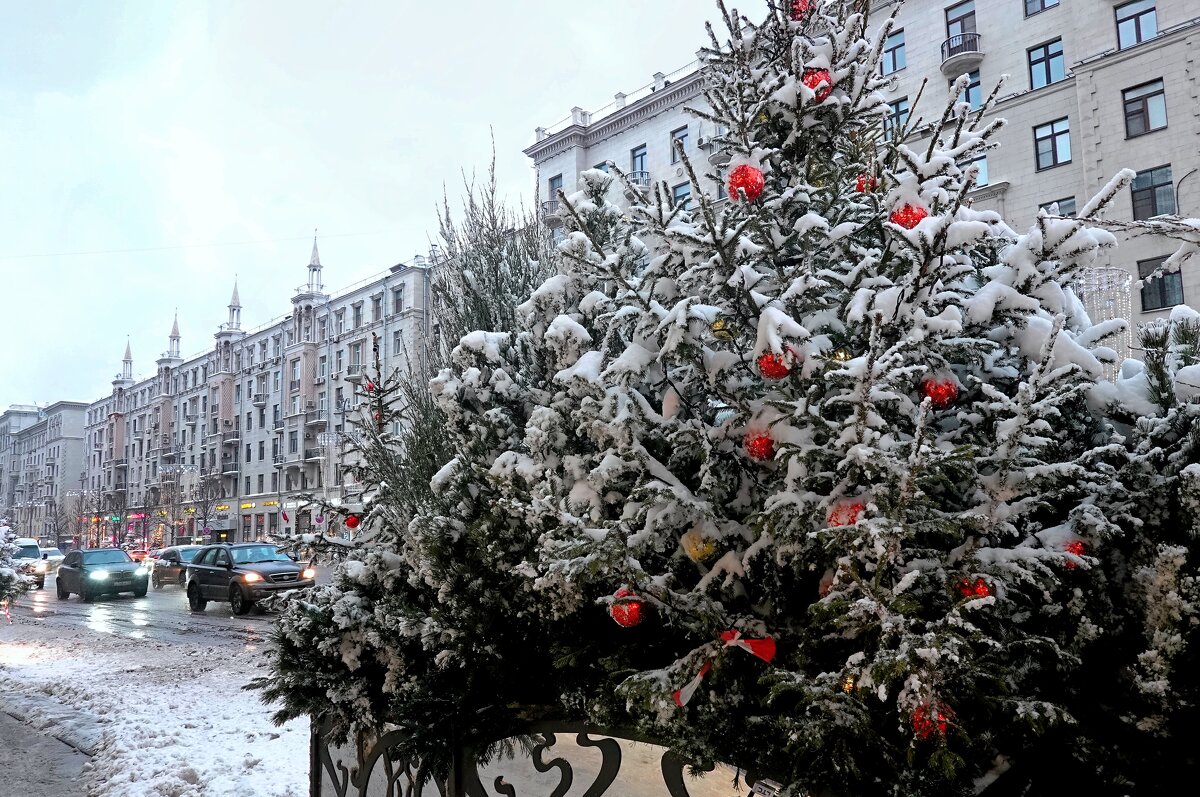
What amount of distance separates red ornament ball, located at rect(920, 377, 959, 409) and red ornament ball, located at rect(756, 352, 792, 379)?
1.44 feet

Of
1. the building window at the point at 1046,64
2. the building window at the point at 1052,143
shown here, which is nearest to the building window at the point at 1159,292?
the building window at the point at 1052,143

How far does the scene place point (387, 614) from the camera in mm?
3844

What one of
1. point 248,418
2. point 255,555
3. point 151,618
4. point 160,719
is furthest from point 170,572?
point 248,418

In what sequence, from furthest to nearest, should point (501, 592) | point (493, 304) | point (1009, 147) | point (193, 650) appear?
point (1009, 147), point (193, 650), point (493, 304), point (501, 592)

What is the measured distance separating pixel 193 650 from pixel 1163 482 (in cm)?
1502

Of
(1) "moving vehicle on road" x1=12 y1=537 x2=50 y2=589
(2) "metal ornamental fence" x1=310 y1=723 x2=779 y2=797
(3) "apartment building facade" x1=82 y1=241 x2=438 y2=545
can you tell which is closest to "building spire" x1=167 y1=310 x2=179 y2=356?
(3) "apartment building facade" x1=82 y1=241 x2=438 y2=545

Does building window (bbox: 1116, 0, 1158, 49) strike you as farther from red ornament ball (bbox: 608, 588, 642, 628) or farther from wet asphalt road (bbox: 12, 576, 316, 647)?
red ornament ball (bbox: 608, 588, 642, 628)

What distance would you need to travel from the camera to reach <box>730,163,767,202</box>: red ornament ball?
2.78 meters

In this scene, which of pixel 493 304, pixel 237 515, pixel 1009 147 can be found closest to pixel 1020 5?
pixel 1009 147

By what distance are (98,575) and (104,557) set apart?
1.36 m

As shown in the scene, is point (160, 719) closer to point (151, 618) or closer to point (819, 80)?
point (819, 80)

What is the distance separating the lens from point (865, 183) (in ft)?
10.2

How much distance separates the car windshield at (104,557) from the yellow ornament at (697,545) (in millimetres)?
30122

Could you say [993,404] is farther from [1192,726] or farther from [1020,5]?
[1020,5]
